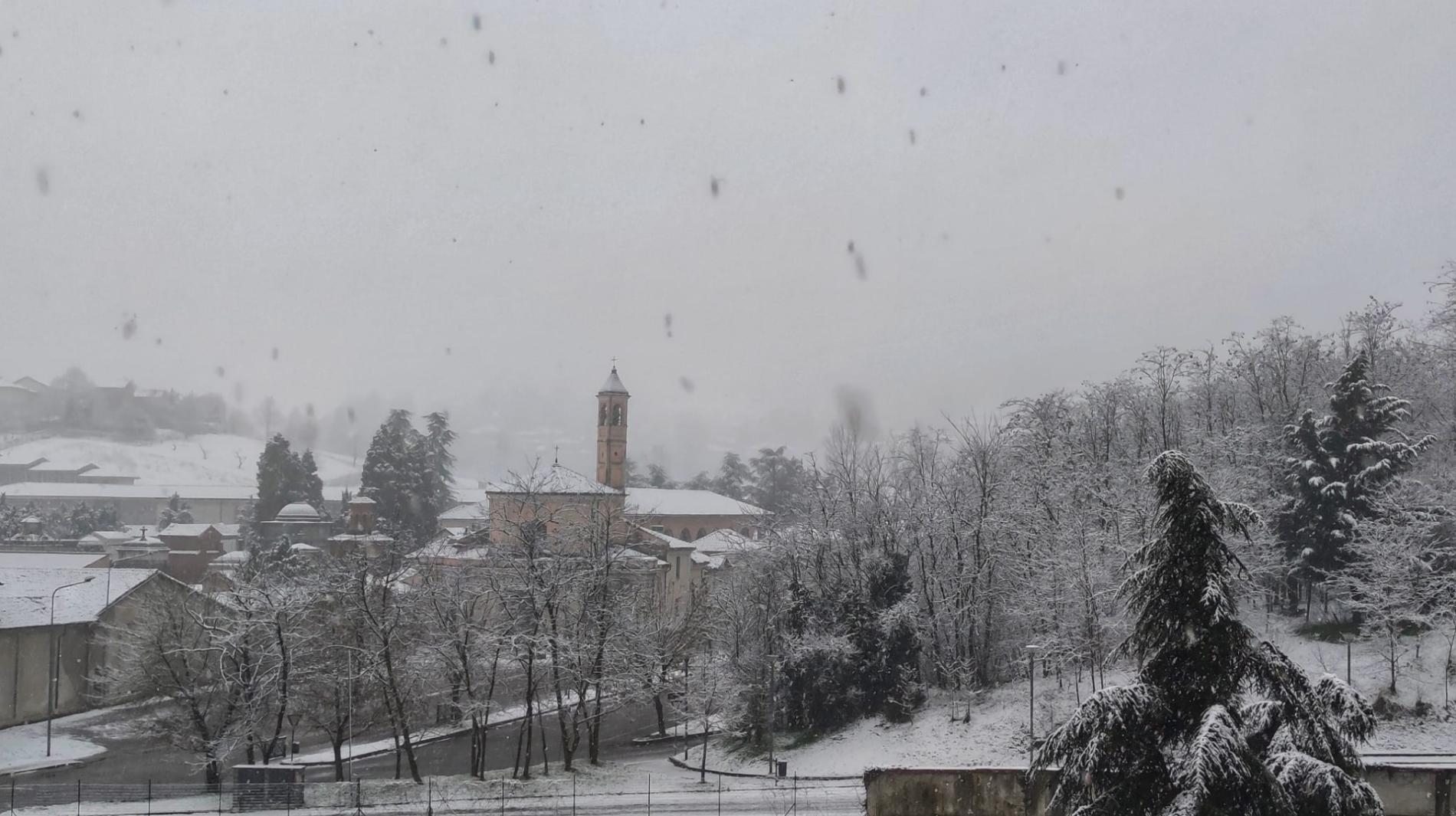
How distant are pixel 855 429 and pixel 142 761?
31076 millimetres

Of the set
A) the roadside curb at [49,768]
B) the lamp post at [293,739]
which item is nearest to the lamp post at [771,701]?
the lamp post at [293,739]

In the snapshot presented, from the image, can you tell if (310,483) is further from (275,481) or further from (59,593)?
(59,593)

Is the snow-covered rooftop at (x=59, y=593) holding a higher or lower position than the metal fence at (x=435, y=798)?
higher

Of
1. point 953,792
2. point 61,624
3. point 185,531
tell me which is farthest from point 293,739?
point 185,531

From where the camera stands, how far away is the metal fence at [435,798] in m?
24.4

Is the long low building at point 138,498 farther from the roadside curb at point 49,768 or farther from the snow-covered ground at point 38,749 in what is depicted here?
the roadside curb at point 49,768

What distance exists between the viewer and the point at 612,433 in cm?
7788

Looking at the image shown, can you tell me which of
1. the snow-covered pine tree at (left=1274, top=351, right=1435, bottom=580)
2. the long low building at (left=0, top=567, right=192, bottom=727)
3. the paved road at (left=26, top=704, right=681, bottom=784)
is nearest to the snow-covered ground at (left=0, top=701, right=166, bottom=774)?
the paved road at (left=26, top=704, right=681, bottom=784)

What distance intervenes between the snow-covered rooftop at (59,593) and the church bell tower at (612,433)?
3353cm

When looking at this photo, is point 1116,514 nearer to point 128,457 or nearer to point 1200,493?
point 1200,493

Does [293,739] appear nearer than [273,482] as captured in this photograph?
Yes

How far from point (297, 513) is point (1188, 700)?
81840 millimetres

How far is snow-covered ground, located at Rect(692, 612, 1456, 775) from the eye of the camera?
1125 inches

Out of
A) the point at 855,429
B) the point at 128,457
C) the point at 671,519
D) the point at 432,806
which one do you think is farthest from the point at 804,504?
the point at 128,457
